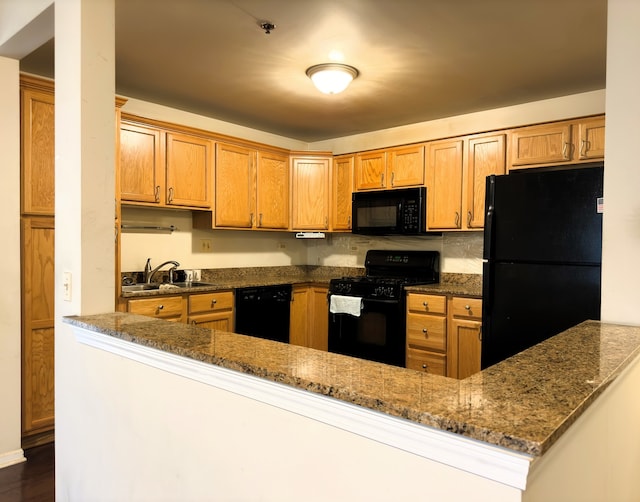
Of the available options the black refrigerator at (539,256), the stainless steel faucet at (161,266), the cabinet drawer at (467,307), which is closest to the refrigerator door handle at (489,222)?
the black refrigerator at (539,256)

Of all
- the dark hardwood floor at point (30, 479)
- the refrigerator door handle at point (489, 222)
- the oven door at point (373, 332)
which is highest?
the refrigerator door handle at point (489, 222)

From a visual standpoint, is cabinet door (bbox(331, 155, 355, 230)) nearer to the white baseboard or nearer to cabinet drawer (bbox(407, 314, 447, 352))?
cabinet drawer (bbox(407, 314, 447, 352))

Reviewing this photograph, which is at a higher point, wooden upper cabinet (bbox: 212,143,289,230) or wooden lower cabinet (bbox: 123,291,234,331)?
wooden upper cabinet (bbox: 212,143,289,230)

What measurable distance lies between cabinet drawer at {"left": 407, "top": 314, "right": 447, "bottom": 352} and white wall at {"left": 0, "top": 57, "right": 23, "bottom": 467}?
8.70 feet

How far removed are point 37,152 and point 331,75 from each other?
183 cm

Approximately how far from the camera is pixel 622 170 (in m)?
1.53

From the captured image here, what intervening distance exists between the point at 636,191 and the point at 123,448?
1.88m

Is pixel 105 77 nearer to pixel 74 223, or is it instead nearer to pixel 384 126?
pixel 74 223

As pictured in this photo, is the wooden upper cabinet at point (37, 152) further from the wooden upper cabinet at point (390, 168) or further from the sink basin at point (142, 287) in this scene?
the wooden upper cabinet at point (390, 168)

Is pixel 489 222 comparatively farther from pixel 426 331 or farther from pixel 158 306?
A: pixel 158 306

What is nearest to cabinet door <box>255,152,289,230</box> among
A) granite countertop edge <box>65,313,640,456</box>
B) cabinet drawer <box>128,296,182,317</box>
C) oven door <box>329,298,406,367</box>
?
oven door <box>329,298,406,367</box>

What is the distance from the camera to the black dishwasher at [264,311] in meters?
3.71

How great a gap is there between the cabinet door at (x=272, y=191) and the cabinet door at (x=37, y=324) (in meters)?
1.86

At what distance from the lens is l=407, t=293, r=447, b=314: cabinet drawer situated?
3.48 m
